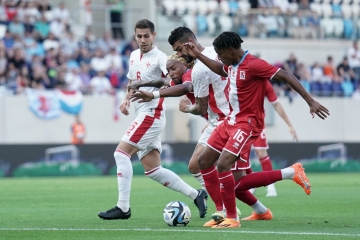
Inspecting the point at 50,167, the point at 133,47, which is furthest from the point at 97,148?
the point at 133,47

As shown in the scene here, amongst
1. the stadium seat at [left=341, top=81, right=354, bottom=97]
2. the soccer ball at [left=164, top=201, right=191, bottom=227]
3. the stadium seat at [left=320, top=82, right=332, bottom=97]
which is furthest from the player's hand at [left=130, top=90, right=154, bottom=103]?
the stadium seat at [left=341, top=81, right=354, bottom=97]

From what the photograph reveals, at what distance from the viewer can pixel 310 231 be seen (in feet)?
28.1

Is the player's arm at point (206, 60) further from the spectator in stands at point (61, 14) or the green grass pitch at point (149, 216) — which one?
the spectator in stands at point (61, 14)

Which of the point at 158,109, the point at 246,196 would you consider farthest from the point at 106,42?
the point at 246,196

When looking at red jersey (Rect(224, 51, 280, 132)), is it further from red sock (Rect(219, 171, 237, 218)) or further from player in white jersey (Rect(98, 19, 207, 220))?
player in white jersey (Rect(98, 19, 207, 220))

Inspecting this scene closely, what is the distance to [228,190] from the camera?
29.3ft

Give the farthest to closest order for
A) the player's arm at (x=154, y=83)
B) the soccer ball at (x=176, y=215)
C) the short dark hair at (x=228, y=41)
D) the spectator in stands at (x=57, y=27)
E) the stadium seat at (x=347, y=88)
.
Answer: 1. the stadium seat at (x=347, y=88)
2. the spectator in stands at (x=57, y=27)
3. the player's arm at (x=154, y=83)
4. the soccer ball at (x=176, y=215)
5. the short dark hair at (x=228, y=41)

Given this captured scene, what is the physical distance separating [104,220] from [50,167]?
14.2m

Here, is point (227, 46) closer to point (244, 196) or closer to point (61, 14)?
point (244, 196)

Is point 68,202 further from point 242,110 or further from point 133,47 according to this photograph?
point 133,47

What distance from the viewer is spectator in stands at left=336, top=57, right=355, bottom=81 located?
99.3ft

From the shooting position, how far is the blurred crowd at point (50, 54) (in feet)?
79.8

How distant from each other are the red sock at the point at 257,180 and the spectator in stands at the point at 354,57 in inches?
871

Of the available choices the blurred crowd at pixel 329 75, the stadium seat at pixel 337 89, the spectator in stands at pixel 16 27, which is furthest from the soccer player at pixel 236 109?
the stadium seat at pixel 337 89
